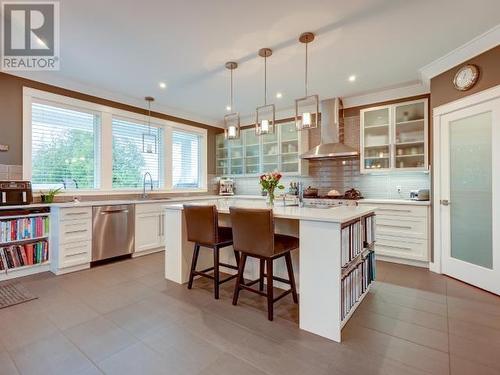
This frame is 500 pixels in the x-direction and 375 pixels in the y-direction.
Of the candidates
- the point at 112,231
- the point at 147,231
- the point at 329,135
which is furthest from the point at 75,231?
the point at 329,135

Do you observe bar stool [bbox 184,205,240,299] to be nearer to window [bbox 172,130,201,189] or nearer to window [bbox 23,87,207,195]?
window [bbox 23,87,207,195]

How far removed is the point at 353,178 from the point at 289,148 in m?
1.41

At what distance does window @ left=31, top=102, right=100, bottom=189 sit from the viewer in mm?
3604

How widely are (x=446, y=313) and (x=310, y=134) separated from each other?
12.0 ft

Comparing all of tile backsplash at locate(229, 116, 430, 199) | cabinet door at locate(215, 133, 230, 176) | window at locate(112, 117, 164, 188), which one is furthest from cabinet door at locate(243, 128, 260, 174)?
window at locate(112, 117, 164, 188)

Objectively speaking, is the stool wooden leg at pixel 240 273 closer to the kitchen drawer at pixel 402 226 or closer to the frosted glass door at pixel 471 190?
the kitchen drawer at pixel 402 226

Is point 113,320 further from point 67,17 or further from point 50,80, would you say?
point 50,80

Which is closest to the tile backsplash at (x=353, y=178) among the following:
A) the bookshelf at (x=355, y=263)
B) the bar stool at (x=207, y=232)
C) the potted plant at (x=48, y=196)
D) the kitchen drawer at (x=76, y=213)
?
the bookshelf at (x=355, y=263)

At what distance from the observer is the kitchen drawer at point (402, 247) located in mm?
3604

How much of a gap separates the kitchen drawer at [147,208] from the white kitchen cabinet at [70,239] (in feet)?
2.33

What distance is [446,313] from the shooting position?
2.32m

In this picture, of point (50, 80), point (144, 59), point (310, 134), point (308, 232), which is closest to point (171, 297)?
point (308, 232)

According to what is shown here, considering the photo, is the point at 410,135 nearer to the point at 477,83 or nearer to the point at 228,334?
the point at 477,83

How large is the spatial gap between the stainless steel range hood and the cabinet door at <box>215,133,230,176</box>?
214 cm
